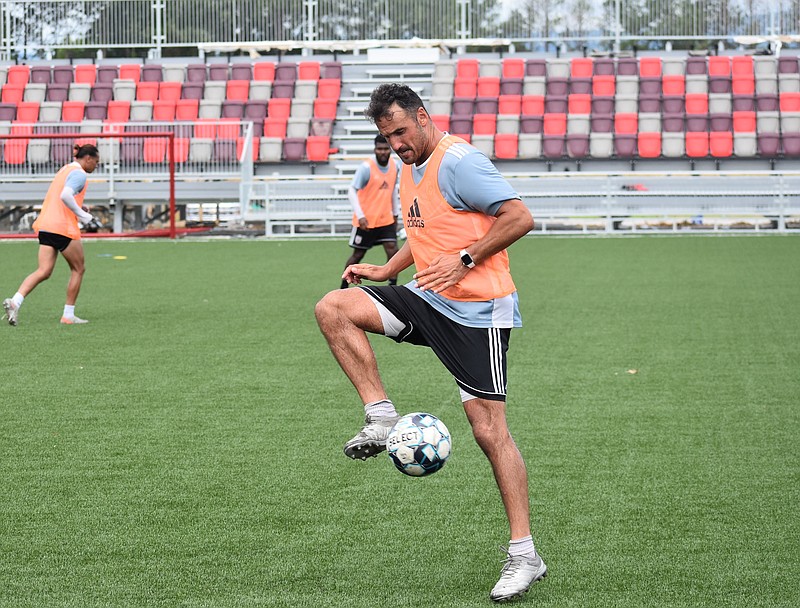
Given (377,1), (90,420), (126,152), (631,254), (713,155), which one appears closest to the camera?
(90,420)

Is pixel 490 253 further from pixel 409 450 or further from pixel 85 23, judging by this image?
pixel 85 23

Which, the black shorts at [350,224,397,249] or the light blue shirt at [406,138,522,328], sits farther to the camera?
the black shorts at [350,224,397,249]

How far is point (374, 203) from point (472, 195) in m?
→ 10.3

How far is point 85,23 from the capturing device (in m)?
34.8

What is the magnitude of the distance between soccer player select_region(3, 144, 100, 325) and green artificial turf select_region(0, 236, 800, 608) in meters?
0.36

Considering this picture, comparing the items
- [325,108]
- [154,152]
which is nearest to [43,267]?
[154,152]

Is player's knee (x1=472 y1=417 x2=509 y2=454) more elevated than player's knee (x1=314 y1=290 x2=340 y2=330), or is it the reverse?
player's knee (x1=314 y1=290 x2=340 y2=330)

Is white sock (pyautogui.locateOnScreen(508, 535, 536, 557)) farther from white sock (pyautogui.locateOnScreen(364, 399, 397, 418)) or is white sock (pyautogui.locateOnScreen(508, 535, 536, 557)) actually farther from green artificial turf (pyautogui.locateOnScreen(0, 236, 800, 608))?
white sock (pyautogui.locateOnScreen(364, 399, 397, 418))

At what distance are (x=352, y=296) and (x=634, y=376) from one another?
488 centimetres

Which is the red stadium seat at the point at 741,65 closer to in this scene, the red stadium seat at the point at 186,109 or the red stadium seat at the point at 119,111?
the red stadium seat at the point at 186,109

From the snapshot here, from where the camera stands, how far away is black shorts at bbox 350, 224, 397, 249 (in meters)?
14.9

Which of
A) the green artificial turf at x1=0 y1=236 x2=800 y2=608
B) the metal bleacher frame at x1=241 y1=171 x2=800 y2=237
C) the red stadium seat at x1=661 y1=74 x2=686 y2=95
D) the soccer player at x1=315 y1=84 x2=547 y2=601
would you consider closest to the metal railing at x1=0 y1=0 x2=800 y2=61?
the red stadium seat at x1=661 y1=74 x2=686 y2=95

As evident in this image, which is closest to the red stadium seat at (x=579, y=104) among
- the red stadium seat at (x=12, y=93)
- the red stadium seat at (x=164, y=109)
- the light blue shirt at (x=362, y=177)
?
the red stadium seat at (x=164, y=109)

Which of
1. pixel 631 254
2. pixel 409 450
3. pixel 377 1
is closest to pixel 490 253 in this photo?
pixel 409 450
